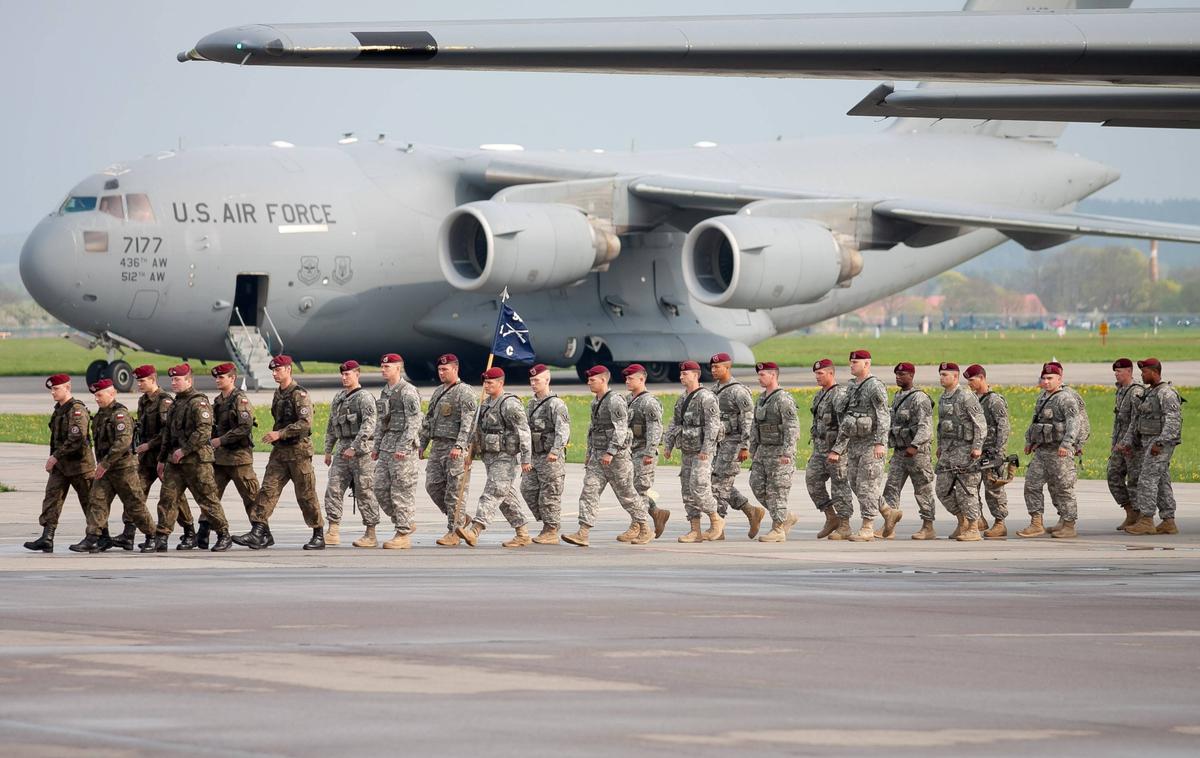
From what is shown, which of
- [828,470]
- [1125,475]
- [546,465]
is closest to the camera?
[546,465]

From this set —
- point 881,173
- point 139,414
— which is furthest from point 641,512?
point 881,173

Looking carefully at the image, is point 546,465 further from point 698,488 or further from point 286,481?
point 286,481

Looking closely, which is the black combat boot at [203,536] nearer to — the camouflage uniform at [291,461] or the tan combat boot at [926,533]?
the camouflage uniform at [291,461]

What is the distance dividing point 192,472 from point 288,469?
0.75 metres

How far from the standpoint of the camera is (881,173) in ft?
128

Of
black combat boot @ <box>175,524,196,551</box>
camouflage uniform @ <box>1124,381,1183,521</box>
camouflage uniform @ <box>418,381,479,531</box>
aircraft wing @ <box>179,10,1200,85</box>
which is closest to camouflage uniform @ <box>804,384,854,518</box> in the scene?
camouflage uniform @ <box>1124,381,1183,521</box>

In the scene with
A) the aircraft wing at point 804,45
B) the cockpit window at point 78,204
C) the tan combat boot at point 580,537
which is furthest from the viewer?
the cockpit window at point 78,204

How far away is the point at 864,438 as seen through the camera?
15.8 meters

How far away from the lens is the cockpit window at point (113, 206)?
31.2 m

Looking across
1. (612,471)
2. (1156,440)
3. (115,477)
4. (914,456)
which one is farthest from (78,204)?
(1156,440)

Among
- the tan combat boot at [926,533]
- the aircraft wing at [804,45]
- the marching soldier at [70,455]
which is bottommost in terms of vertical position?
the tan combat boot at [926,533]

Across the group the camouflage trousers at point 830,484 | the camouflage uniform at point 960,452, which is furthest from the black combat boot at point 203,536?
the camouflage uniform at point 960,452

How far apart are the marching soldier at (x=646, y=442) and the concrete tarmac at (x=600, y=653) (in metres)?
1.30

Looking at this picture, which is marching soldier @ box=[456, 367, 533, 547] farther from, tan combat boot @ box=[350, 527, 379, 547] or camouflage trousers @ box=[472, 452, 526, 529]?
tan combat boot @ box=[350, 527, 379, 547]
